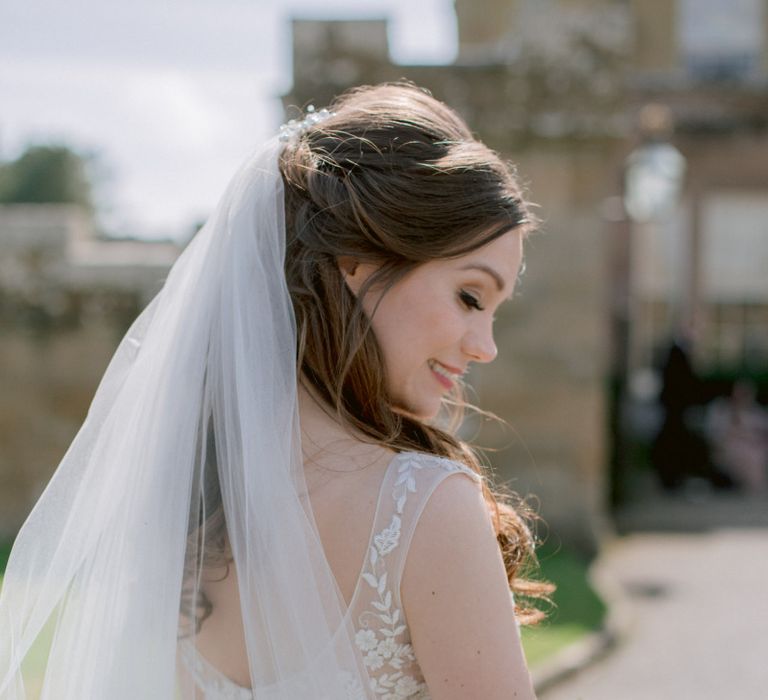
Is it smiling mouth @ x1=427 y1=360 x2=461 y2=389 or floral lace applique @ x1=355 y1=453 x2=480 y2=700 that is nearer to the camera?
floral lace applique @ x1=355 y1=453 x2=480 y2=700

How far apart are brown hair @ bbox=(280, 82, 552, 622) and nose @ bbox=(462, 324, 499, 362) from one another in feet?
0.51

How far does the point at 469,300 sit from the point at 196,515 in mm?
575

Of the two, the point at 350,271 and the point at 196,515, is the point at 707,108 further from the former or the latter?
the point at 196,515

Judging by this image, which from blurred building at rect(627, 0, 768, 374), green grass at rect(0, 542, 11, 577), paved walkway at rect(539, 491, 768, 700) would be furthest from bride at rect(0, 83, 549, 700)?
blurred building at rect(627, 0, 768, 374)

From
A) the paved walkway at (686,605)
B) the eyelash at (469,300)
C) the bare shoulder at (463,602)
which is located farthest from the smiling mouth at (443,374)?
the paved walkway at (686,605)

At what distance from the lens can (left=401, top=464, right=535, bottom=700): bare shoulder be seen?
4.36 feet

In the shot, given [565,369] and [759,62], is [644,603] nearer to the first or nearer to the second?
[565,369]

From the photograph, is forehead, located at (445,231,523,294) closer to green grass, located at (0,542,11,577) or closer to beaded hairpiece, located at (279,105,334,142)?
beaded hairpiece, located at (279,105,334,142)

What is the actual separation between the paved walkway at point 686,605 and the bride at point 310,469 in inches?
151

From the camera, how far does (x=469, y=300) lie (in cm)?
160

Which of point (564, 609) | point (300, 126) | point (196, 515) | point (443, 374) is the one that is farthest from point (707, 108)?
point (196, 515)

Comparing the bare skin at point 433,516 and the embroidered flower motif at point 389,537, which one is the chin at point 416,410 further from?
the embroidered flower motif at point 389,537

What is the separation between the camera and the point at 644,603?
665 cm

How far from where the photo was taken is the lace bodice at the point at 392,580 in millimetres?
1355
